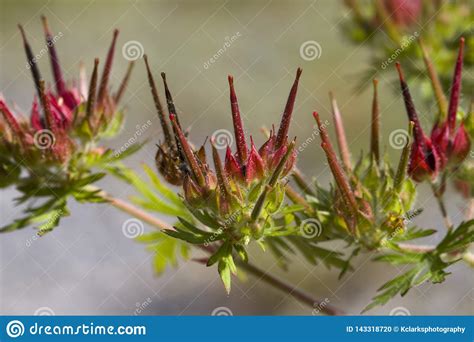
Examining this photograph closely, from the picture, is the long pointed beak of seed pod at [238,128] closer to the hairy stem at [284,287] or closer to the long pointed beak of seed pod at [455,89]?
the hairy stem at [284,287]

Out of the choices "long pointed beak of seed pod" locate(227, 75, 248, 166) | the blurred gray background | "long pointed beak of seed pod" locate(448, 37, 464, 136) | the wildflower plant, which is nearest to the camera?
"long pointed beak of seed pod" locate(227, 75, 248, 166)

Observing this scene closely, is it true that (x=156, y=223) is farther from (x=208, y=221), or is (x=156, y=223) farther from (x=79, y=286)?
(x=79, y=286)

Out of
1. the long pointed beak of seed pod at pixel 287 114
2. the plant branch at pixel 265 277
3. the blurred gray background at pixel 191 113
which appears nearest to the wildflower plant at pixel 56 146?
the plant branch at pixel 265 277

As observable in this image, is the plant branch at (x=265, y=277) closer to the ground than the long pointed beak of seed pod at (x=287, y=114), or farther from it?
closer to the ground

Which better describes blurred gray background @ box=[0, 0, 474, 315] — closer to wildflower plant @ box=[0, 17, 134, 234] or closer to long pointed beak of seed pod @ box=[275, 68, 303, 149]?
wildflower plant @ box=[0, 17, 134, 234]

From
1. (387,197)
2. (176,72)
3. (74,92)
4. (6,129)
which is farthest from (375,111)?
(176,72)

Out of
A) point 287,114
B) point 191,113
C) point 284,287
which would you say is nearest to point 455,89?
point 287,114

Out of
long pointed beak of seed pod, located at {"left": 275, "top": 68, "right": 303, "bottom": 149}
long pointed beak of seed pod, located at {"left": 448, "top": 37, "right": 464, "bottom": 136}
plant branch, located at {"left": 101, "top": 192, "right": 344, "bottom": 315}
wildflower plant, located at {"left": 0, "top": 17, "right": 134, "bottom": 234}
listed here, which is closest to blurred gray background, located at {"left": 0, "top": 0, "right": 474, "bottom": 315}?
long pointed beak of seed pod, located at {"left": 448, "top": 37, "right": 464, "bottom": 136}

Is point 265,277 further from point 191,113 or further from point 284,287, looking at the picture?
point 191,113
